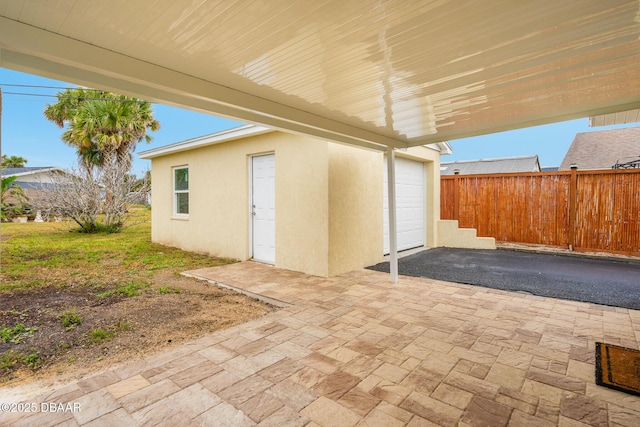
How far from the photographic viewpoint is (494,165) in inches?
717

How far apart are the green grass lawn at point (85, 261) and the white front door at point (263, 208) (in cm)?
100

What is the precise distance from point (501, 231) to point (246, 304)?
26.0 feet

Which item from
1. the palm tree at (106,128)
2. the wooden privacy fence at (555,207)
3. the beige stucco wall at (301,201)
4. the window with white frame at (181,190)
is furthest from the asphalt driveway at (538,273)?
the palm tree at (106,128)

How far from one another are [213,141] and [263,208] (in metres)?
2.19

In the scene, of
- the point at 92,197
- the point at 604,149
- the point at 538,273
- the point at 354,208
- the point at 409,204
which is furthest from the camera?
the point at 604,149

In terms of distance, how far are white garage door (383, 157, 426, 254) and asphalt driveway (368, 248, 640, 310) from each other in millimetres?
630

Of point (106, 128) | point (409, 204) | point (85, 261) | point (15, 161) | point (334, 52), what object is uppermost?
point (15, 161)

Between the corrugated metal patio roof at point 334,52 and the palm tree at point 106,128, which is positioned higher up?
the palm tree at point 106,128

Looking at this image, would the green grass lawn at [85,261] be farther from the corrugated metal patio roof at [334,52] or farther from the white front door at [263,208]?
the corrugated metal patio roof at [334,52]

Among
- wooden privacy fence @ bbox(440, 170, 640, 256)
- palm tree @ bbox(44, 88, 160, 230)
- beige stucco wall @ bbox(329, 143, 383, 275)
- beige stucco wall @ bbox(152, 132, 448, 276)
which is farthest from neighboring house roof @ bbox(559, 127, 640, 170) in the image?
palm tree @ bbox(44, 88, 160, 230)

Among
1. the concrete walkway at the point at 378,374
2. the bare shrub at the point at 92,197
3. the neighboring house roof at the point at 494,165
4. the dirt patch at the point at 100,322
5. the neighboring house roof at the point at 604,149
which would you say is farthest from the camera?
the neighboring house roof at the point at 494,165

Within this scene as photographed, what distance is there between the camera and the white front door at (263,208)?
266 inches

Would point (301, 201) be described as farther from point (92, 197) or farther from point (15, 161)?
point (15, 161)

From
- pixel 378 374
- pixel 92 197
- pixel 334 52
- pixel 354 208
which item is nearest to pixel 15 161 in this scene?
pixel 92 197
